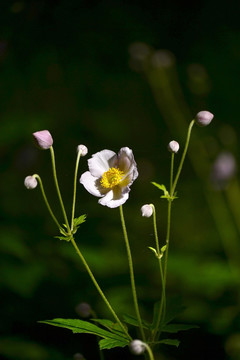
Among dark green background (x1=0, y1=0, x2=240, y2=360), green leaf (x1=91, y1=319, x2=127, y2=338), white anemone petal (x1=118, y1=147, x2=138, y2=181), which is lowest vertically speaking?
dark green background (x1=0, y1=0, x2=240, y2=360)

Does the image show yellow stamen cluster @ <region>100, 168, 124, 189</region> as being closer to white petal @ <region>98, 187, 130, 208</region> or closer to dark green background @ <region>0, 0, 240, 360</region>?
white petal @ <region>98, 187, 130, 208</region>

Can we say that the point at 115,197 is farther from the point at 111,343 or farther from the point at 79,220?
the point at 111,343

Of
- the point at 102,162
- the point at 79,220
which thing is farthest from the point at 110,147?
the point at 79,220

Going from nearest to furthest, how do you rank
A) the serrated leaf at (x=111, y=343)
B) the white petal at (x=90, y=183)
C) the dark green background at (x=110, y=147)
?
1. the serrated leaf at (x=111, y=343)
2. the white petal at (x=90, y=183)
3. the dark green background at (x=110, y=147)

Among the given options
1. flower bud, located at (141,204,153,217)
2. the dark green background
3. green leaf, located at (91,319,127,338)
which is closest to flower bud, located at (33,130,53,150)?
flower bud, located at (141,204,153,217)

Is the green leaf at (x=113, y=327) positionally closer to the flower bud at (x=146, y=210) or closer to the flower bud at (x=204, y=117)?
the flower bud at (x=146, y=210)

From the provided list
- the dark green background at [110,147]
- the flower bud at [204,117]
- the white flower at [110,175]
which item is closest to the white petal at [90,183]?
the white flower at [110,175]

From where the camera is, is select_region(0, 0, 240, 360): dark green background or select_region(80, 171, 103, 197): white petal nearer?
select_region(80, 171, 103, 197): white petal
